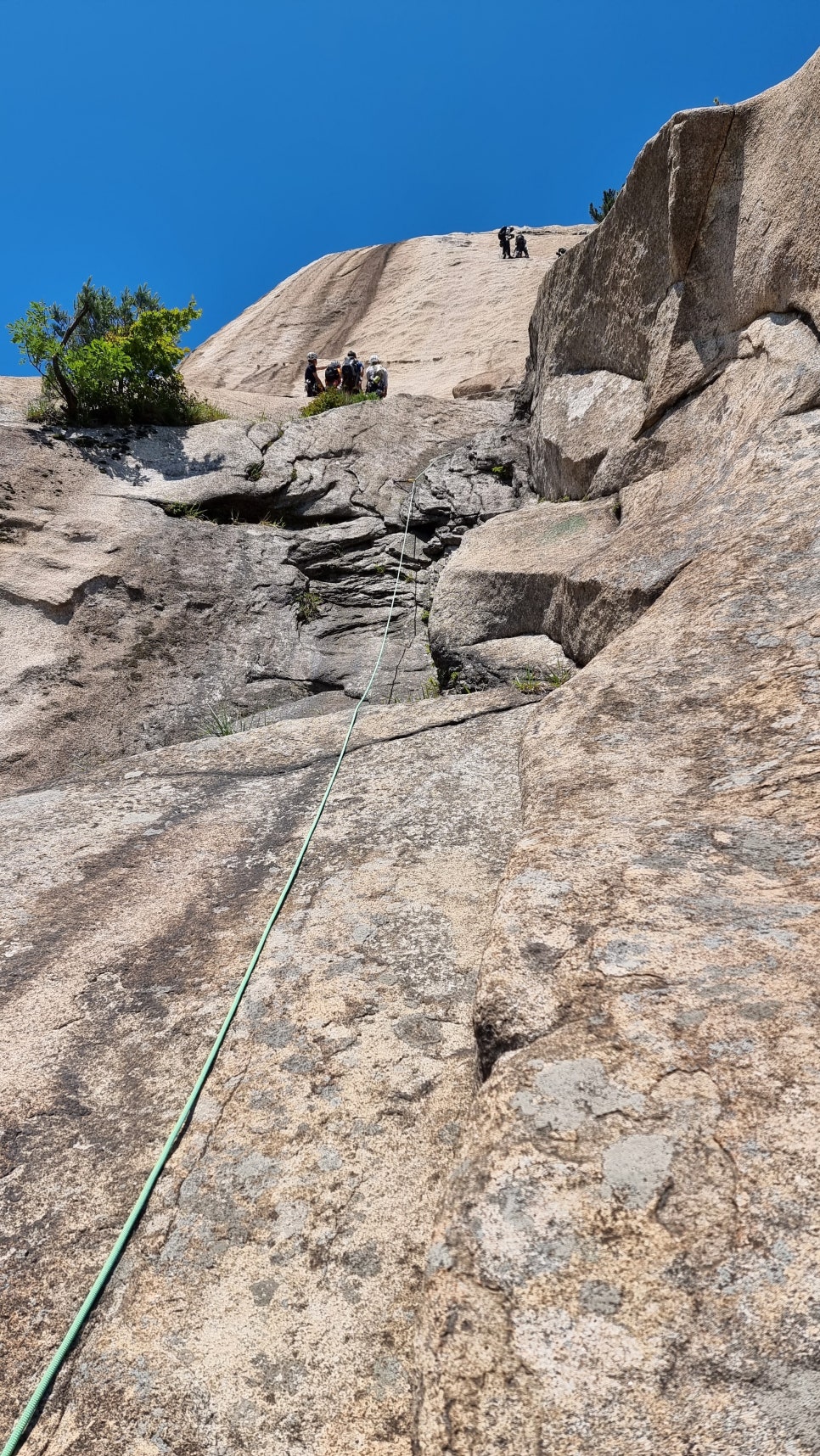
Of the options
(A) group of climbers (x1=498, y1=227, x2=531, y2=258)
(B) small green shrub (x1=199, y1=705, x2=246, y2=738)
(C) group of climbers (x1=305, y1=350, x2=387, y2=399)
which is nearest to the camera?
(B) small green shrub (x1=199, y1=705, x2=246, y2=738)

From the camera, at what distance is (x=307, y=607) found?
837 centimetres

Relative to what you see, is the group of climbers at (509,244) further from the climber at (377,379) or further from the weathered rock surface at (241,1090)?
the weathered rock surface at (241,1090)

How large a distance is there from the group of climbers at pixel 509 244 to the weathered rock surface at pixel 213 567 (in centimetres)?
1831

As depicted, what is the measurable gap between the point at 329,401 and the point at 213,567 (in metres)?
5.41

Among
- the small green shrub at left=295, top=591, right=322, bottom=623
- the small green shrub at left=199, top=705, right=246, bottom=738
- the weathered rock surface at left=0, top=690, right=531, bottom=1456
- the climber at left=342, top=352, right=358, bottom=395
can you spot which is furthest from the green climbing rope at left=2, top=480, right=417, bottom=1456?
the climber at left=342, top=352, right=358, bottom=395

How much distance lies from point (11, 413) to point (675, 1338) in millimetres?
11125

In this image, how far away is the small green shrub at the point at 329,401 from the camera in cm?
1243

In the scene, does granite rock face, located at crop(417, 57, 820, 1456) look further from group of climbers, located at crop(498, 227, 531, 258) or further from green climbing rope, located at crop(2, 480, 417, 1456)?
group of climbers, located at crop(498, 227, 531, 258)

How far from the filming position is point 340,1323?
2.02 meters

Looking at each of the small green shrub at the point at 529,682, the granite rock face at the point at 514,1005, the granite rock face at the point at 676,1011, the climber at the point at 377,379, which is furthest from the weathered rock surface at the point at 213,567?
the climber at the point at 377,379

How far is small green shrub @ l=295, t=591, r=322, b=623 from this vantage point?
827 centimetres

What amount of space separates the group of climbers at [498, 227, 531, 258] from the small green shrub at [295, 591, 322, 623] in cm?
2250

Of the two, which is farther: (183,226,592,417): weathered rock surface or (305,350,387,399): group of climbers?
(183,226,592,417): weathered rock surface

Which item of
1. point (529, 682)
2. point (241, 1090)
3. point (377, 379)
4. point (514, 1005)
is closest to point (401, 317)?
point (377, 379)
